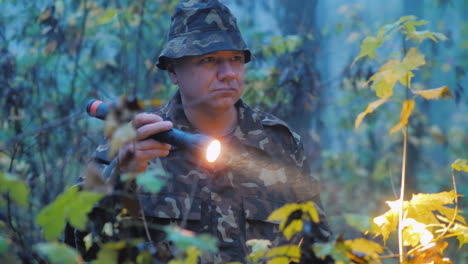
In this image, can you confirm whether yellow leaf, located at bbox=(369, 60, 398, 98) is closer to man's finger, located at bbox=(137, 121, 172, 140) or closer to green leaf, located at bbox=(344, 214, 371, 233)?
green leaf, located at bbox=(344, 214, 371, 233)

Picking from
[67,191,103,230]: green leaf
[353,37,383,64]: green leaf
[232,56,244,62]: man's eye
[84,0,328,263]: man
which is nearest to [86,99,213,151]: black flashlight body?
[67,191,103,230]: green leaf

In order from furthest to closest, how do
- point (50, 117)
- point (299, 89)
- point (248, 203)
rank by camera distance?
point (50, 117), point (299, 89), point (248, 203)

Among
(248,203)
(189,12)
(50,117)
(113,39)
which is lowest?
(248,203)

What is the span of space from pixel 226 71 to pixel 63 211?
5.90ft

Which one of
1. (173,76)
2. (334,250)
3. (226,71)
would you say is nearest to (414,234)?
(334,250)

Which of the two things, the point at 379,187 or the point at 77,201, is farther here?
the point at 379,187

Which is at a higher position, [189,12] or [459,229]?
[189,12]

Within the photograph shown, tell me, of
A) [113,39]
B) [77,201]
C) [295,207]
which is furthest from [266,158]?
[113,39]

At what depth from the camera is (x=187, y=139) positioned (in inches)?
57.5

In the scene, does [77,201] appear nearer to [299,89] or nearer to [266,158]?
[266,158]

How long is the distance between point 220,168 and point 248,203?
0.28m

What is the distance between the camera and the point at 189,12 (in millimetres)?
2924

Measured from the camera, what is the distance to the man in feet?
8.67

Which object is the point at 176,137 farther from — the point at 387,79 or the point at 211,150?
the point at 387,79
